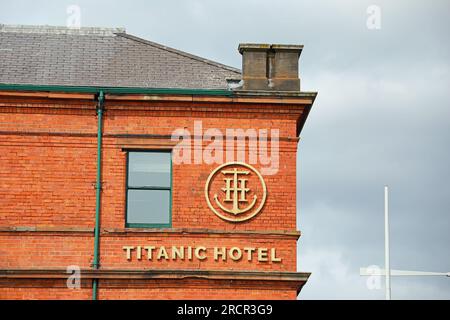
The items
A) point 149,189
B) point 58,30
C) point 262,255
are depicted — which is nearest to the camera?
point 262,255

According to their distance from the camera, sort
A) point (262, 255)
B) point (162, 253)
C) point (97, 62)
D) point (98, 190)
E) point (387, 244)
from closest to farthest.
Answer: point (162, 253)
point (262, 255)
point (98, 190)
point (97, 62)
point (387, 244)

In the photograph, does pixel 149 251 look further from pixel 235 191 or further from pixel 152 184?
pixel 235 191

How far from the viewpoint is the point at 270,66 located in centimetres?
2911

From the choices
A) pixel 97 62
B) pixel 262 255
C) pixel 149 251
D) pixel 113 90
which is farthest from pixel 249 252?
pixel 97 62

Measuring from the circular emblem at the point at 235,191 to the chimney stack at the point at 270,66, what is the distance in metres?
2.28

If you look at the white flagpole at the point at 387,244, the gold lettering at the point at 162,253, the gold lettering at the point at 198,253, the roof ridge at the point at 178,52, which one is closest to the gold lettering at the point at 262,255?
the gold lettering at the point at 198,253

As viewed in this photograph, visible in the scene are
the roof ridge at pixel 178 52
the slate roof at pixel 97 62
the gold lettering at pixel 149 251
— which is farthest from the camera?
the roof ridge at pixel 178 52

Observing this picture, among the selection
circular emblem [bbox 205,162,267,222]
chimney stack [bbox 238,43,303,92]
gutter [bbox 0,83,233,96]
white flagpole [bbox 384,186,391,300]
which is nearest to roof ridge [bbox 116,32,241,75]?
chimney stack [bbox 238,43,303,92]

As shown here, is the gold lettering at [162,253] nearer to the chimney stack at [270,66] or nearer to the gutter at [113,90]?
the gutter at [113,90]

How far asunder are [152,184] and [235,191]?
2163 millimetres

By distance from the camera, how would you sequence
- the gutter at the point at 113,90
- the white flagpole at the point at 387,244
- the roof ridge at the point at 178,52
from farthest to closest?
the white flagpole at the point at 387,244 → the roof ridge at the point at 178,52 → the gutter at the point at 113,90

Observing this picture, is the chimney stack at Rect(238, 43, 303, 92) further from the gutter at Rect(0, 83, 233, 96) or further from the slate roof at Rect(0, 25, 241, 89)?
the gutter at Rect(0, 83, 233, 96)

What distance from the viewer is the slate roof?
29.2 meters

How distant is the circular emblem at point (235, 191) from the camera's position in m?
28.0
